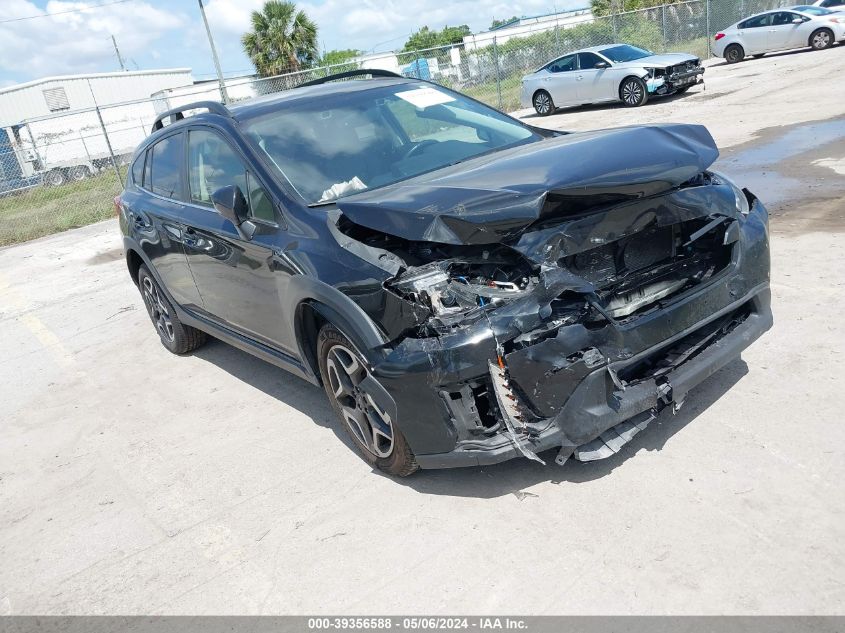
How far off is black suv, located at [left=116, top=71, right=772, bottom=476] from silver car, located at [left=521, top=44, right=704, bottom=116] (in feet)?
45.0

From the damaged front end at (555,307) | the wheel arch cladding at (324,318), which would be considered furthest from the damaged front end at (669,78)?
the wheel arch cladding at (324,318)

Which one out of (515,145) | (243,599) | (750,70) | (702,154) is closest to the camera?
(243,599)

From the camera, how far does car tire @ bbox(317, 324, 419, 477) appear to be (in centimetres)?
348

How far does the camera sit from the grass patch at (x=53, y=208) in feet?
51.7

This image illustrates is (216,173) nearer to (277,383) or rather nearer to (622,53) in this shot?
(277,383)

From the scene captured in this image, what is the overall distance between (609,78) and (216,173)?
48.6 ft

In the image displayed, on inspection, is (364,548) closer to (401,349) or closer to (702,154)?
(401,349)

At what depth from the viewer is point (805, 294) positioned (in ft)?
16.0

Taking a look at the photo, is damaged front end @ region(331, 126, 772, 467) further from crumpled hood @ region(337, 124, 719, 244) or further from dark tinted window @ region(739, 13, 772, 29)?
dark tinted window @ region(739, 13, 772, 29)

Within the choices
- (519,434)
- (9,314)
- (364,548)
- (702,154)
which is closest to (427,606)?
(364,548)

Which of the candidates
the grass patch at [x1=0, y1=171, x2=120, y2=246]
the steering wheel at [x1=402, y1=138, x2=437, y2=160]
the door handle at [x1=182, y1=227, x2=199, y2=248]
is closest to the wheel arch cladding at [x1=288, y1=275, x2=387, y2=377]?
the steering wheel at [x1=402, y1=138, x2=437, y2=160]

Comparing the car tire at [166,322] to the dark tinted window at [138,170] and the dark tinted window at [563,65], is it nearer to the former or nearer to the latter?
the dark tinted window at [138,170]

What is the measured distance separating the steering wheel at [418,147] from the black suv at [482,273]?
2cm

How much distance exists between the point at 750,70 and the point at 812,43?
3537mm
